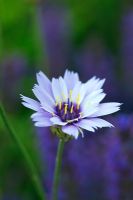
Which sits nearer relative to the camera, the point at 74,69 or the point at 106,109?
the point at 106,109

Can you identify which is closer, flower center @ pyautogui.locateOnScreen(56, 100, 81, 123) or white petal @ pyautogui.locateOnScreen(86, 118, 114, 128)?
white petal @ pyautogui.locateOnScreen(86, 118, 114, 128)

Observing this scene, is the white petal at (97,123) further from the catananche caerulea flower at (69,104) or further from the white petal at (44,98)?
the white petal at (44,98)

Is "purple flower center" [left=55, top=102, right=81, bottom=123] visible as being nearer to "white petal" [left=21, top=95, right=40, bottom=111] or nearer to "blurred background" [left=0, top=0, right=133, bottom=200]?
"white petal" [left=21, top=95, right=40, bottom=111]

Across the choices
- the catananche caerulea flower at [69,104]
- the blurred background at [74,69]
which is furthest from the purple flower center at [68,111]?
the blurred background at [74,69]

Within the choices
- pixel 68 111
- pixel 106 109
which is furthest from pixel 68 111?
pixel 106 109

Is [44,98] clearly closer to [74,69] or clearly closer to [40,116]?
[40,116]

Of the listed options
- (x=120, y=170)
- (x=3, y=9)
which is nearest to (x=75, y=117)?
(x=120, y=170)

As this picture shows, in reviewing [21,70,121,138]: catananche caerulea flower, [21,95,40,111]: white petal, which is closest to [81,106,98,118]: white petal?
[21,70,121,138]: catananche caerulea flower

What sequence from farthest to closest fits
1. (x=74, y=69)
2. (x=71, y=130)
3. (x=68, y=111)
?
(x=74, y=69), (x=68, y=111), (x=71, y=130)
